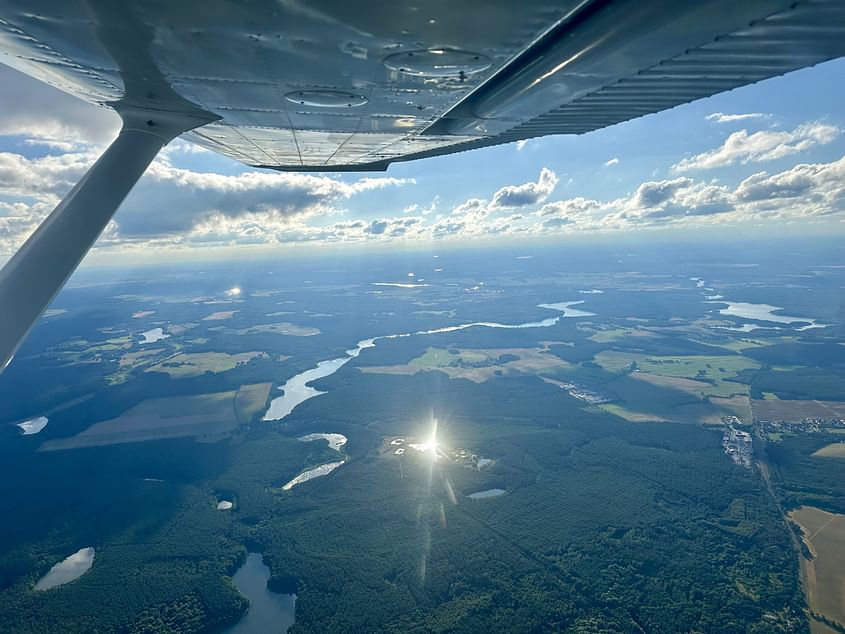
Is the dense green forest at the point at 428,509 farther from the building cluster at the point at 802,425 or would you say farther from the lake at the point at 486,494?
the building cluster at the point at 802,425

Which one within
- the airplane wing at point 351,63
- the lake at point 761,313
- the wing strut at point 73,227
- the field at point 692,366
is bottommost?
the lake at point 761,313

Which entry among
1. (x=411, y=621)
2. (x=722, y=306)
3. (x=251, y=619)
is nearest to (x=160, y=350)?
(x=251, y=619)

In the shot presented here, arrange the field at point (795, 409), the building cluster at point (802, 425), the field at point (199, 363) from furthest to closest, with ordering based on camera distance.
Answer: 1. the field at point (199, 363)
2. the field at point (795, 409)
3. the building cluster at point (802, 425)

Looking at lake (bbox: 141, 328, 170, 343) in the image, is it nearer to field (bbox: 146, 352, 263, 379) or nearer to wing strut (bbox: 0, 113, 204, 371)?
field (bbox: 146, 352, 263, 379)

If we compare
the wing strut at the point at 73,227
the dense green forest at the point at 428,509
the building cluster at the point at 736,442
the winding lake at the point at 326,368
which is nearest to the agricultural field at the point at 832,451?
the dense green forest at the point at 428,509

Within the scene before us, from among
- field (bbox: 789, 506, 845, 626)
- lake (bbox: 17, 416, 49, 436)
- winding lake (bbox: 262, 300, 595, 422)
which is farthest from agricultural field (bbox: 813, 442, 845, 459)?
lake (bbox: 17, 416, 49, 436)

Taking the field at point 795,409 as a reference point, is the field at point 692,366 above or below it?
below
